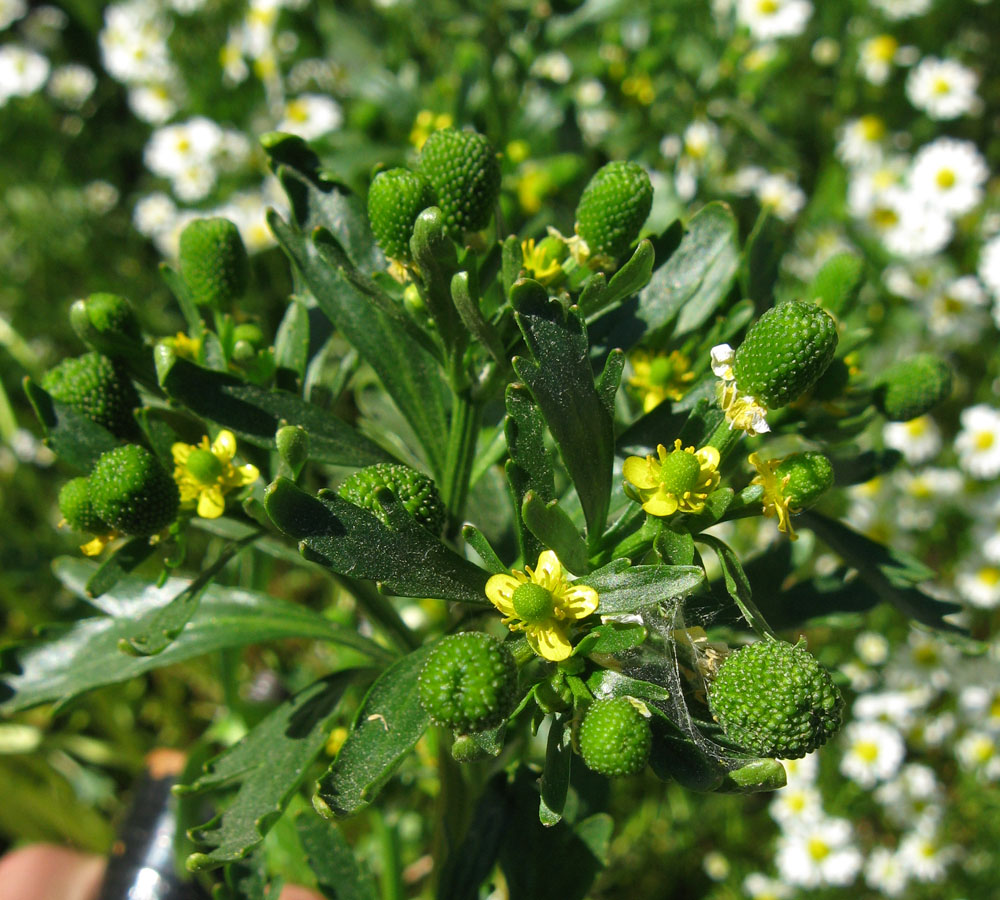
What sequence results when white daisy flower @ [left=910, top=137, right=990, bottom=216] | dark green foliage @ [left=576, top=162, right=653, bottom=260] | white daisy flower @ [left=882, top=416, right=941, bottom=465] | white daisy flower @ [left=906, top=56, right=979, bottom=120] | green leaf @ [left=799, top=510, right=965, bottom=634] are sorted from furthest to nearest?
white daisy flower @ [left=906, top=56, right=979, bottom=120] < white daisy flower @ [left=910, top=137, right=990, bottom=216] < white daisy flower @ [left=882, top=416, right=941, bottom=465] < green leaf @ [left=799, top=510, right=965, bottom=634] < dark green foliage @ [left=576, top=162, right=653, bottom=260]

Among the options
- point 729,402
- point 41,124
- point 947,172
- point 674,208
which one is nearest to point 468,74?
point 674,208

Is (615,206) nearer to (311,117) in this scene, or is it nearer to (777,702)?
(777,702)

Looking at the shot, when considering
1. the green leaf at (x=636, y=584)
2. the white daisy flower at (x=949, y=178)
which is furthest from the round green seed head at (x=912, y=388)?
the white daisy flower at (x=949, y=178)

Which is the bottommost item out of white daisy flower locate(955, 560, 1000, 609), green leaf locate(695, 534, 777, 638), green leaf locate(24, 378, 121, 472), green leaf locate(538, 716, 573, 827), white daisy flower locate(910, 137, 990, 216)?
white daisy flower locate(955, 560, 1000, 609)

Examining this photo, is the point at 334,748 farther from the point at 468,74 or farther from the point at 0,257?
the point at 0,257

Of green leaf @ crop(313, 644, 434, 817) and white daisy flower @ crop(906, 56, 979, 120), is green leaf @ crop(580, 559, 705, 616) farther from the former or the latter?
white daisy flower @ crop(906, 56, 979, 120)

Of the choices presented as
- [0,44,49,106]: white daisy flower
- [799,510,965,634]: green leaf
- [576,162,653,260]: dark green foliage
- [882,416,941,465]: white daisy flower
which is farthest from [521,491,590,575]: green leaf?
[0,44,49,106]: white daisy flower

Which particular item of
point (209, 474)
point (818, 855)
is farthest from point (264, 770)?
point (818, 855)
